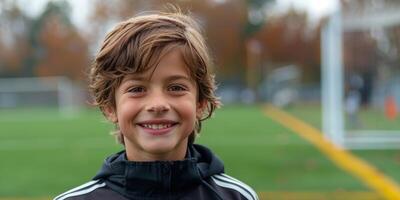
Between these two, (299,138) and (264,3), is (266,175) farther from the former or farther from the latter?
(264,3)

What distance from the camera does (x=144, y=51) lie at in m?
1.60

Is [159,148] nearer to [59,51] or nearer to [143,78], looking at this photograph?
[143,78]

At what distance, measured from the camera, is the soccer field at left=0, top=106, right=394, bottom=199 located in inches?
272

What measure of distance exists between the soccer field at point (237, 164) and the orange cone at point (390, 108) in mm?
702

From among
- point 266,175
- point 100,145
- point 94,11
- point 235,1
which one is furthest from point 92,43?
point 266,175

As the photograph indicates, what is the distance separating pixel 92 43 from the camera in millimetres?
45281

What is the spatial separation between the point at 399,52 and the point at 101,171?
430 inches

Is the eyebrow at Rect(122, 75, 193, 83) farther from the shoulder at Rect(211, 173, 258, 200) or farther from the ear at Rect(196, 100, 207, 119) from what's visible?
the shoulder at Rect(211, 173, 258, 200)

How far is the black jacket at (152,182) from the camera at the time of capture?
65.8 inches

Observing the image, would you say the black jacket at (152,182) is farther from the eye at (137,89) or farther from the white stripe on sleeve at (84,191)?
the eye at (137,89)

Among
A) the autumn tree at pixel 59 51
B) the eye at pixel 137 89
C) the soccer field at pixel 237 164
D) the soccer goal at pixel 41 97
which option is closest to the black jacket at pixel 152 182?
the eye at pixel 137 89

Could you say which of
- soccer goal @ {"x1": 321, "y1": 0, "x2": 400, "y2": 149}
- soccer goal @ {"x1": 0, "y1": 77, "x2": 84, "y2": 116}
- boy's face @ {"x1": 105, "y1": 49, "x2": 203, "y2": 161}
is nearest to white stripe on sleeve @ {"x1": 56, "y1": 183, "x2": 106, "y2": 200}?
boy's face @ {"x1": 105, "y1": 49, "x2": 203, "y2": 161}

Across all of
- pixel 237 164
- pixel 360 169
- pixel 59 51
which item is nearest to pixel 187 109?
pixel 360 169

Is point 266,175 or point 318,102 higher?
point 318,102
